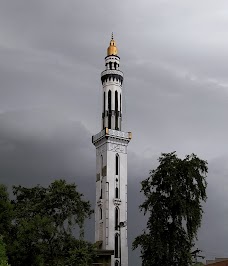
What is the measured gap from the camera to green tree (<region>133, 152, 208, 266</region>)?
47438 millimetres

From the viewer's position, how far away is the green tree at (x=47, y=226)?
44719 mm

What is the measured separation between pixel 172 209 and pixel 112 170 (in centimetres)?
3127

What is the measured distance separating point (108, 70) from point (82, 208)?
124 feet

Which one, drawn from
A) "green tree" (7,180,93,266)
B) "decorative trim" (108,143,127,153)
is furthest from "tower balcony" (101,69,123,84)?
"green tree" (7,180,93,266)

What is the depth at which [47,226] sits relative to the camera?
4675 centimetres

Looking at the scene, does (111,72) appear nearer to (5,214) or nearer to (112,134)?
(112,134)

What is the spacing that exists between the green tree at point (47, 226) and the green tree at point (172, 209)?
656cm

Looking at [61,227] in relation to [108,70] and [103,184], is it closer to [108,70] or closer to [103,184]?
[103,184]

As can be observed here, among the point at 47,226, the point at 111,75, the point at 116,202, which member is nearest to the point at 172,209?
the point at 47,226

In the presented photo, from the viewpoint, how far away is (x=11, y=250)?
43625mm

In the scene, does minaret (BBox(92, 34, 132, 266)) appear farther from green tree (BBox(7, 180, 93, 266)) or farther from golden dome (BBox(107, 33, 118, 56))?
green tree (BBox(7, 180, 93, 266))

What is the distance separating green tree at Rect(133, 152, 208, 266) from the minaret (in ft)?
80.1

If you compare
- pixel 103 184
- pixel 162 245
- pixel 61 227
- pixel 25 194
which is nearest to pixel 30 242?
pixel 61 227

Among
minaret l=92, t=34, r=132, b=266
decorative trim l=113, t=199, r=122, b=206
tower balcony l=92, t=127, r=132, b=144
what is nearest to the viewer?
minaret l=92, t=34, r=132, b=266
